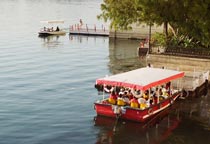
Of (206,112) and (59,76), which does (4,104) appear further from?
(206,112)

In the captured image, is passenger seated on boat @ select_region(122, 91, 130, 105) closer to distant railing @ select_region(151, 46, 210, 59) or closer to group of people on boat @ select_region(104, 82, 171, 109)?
group of people on boat @ select_region(104, 82, 171, 109)

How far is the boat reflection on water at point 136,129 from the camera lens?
26.3 meters

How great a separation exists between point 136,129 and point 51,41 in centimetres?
5418

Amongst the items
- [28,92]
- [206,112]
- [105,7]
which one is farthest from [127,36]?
[206,112]

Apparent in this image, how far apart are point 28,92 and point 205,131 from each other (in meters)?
18.0

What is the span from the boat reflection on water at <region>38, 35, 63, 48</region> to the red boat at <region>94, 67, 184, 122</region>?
140ft

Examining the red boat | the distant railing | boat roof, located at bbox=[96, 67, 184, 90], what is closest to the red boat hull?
the red boat

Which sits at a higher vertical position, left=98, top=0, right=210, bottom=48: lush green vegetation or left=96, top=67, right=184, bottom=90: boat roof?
left=98, top=0, right=210, bottom=48: lush green vegetation

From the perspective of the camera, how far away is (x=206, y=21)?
27547mm

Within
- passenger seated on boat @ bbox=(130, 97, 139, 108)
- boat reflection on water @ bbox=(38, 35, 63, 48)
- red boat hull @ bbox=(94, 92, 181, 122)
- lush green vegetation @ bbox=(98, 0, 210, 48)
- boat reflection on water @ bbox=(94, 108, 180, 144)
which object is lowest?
boat reflection on water @ bbox=(94, 108, 180, 144)

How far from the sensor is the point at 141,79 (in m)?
30.6

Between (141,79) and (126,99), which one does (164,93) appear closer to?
(141,79)

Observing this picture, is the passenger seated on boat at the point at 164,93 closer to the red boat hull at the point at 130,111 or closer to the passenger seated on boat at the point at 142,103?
Answer: the red boat hull at the point at 130,111

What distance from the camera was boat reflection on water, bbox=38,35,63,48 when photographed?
7450 centimetres
